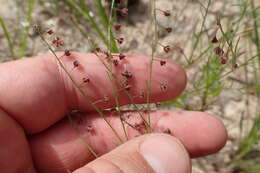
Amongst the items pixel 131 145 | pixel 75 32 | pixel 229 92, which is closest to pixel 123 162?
pixel 131 145

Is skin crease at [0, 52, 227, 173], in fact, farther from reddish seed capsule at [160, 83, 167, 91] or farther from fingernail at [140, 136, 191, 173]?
fingernail at [140, 136, 191, 173]

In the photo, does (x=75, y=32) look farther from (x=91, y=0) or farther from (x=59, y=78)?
(x=59, y=78)

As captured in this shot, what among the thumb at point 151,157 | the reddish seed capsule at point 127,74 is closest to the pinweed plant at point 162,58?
the reddish seed capsule at point 127,74

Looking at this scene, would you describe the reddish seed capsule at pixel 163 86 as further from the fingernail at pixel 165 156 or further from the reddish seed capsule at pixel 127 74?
the fingernail at pixel 165 156

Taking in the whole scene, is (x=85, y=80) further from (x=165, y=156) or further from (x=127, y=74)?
(x=165, y=156)

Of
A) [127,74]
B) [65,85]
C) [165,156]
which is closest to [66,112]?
[65,85]

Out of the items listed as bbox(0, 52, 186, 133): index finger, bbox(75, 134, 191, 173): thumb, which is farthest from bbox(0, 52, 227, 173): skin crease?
bbox(75, 134, 191, 173): thumb
